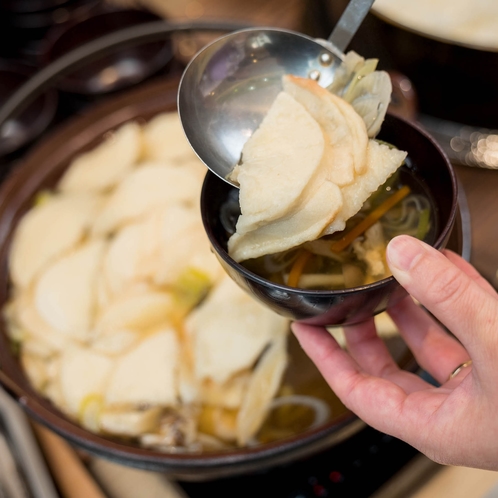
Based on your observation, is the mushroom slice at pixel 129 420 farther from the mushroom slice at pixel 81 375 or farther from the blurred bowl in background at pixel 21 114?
the blurred bowl in background at pixel 21 114

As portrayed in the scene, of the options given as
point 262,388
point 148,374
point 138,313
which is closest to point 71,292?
point 138,313

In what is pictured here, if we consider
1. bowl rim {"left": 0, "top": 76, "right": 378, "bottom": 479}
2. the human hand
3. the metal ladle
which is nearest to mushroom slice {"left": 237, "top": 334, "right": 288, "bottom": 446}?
bowl rim {"left": 0, "top": 76, "right": 378, "bottom": 479}

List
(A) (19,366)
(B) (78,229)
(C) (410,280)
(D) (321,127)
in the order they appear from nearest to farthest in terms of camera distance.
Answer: (C) (410,280) < (D) (321,127) < (A) (19,366) < (B) (78,229)

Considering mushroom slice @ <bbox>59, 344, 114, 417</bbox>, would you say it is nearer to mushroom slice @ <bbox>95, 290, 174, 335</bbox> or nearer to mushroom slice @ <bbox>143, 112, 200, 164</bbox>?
mushroom slice @ <bbox>95, 290, 174, 335</bbox>

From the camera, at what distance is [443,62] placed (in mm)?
1513

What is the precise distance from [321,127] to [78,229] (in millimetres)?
915

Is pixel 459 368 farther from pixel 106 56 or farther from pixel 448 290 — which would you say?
pixel 106 56

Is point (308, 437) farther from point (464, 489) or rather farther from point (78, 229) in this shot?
point (78, 229)

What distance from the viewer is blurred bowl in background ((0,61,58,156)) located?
5.98 ft

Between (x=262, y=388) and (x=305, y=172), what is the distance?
24.5 inches

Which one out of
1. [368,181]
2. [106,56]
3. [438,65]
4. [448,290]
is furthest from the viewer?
[106,56]

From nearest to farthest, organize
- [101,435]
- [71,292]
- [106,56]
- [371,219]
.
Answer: [371,219] < [101,435] < [71,292] < [106,56]

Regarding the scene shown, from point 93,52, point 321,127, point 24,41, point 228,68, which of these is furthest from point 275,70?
point 24,41

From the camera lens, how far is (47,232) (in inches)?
55.6
